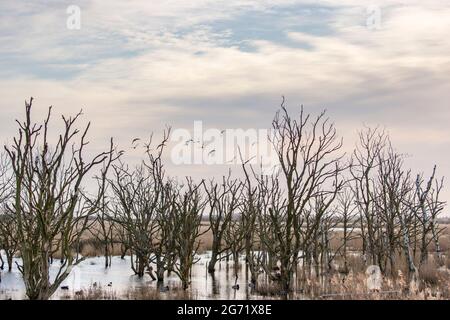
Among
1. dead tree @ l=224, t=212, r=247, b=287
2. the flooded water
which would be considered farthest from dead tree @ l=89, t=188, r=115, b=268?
dead tree @ l=224, t=212, r=247, b=287

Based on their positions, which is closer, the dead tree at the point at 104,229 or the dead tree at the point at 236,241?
the dead tree at the point at 104,229

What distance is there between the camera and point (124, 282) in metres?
17.6

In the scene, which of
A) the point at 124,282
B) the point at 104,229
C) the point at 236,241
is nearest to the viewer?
the point at 124,282

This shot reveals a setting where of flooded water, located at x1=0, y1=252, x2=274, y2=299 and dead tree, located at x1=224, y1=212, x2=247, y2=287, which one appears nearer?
flooded water, located at x1=0, y1=252, x2=274, y2=299

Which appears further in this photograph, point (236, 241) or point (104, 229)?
point (104, 229)

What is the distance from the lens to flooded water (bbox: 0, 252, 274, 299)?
1438 centimetres

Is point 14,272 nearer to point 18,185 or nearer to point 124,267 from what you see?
point 124,267

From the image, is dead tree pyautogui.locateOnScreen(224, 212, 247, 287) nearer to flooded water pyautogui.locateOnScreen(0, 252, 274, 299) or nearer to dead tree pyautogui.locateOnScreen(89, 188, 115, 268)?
flooded water pyautogui.locateOnScreen(0, 252, 274, 299)

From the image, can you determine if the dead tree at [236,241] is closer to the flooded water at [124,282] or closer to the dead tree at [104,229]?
the flooded water at [124,282]

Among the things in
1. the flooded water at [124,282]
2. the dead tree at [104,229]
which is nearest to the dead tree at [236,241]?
the flooded water at [124,282]

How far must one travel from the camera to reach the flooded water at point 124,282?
14383 millimetres
